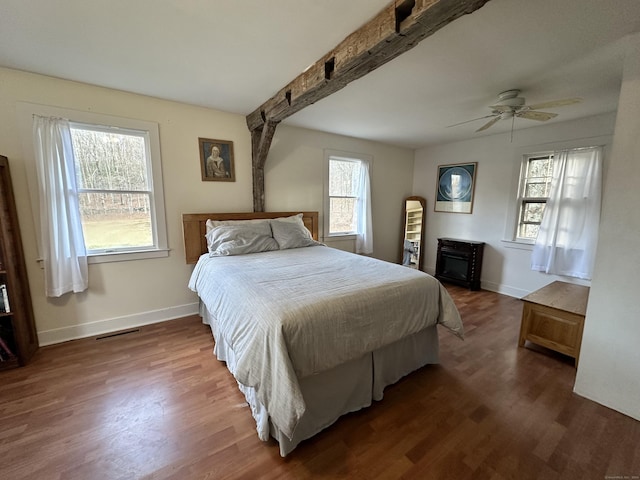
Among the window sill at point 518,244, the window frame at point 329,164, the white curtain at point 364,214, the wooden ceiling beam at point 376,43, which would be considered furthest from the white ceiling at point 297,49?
the window sill at point 518,244

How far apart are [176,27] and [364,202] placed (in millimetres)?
3239

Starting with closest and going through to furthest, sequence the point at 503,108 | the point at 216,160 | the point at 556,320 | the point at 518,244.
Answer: the point at 556,320 → the point at 503,108 → the point at 216,160 → the point at 518,244

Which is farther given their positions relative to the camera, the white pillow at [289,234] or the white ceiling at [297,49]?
the white pillow at [289,234]

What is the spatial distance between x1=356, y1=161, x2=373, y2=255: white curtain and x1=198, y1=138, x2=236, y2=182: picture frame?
82.3 inches

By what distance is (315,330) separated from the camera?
53.6 inches

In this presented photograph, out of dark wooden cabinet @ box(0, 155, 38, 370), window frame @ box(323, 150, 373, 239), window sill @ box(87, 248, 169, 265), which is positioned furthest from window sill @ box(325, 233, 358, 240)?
dark wooden cabinet @ box(0, 155, 38, 370)

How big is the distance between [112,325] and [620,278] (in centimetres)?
426

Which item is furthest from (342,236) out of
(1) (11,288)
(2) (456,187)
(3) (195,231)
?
(1) (11,288)

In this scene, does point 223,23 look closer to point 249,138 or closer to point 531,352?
point 249,138

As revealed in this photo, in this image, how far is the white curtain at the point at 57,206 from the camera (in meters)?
2.22

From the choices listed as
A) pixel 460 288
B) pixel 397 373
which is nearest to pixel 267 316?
pixel 397 373

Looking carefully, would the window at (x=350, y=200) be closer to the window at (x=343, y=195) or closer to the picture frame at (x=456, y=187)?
the window at (x=343, y=195)

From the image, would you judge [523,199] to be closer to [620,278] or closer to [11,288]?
[620,278]

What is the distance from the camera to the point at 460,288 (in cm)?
411
